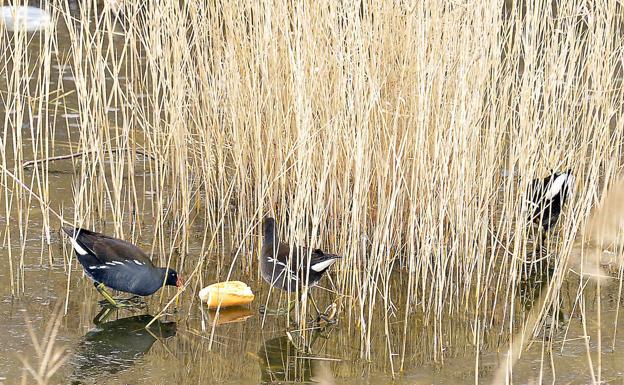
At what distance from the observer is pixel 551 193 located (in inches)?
182

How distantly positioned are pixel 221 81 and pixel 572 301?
1952 mm

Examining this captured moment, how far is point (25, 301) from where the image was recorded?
412 centimetres

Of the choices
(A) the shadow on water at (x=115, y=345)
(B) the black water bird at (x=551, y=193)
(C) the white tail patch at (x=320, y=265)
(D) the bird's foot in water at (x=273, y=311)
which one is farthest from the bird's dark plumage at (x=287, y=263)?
(B) the black water bird at (x=551, y=193)

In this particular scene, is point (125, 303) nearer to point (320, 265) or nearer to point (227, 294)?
point (227, 294)

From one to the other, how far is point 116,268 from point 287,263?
0.72 m

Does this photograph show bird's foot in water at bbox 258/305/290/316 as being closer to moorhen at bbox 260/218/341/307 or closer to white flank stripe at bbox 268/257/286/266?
moorhen at bbox 260/218/341/307

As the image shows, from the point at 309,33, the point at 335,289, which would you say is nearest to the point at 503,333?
the point at 335,289

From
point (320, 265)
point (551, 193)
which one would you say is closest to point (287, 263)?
point (320, 265)

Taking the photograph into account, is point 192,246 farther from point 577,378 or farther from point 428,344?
point 577,378

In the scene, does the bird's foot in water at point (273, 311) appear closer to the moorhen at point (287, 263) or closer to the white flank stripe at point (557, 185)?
the moorhen at point (287, 263)

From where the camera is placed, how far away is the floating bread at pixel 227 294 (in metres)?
4.05

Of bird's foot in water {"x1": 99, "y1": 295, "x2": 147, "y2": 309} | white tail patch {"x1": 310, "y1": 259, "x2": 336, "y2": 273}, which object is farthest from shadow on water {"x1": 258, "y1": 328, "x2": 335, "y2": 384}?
bird's foot in water {"x1": 99, "y1": 295, "x2": 147, "y2": 309}

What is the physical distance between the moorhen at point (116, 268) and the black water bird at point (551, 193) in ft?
5.70

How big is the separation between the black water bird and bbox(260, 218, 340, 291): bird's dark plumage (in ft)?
3.81
